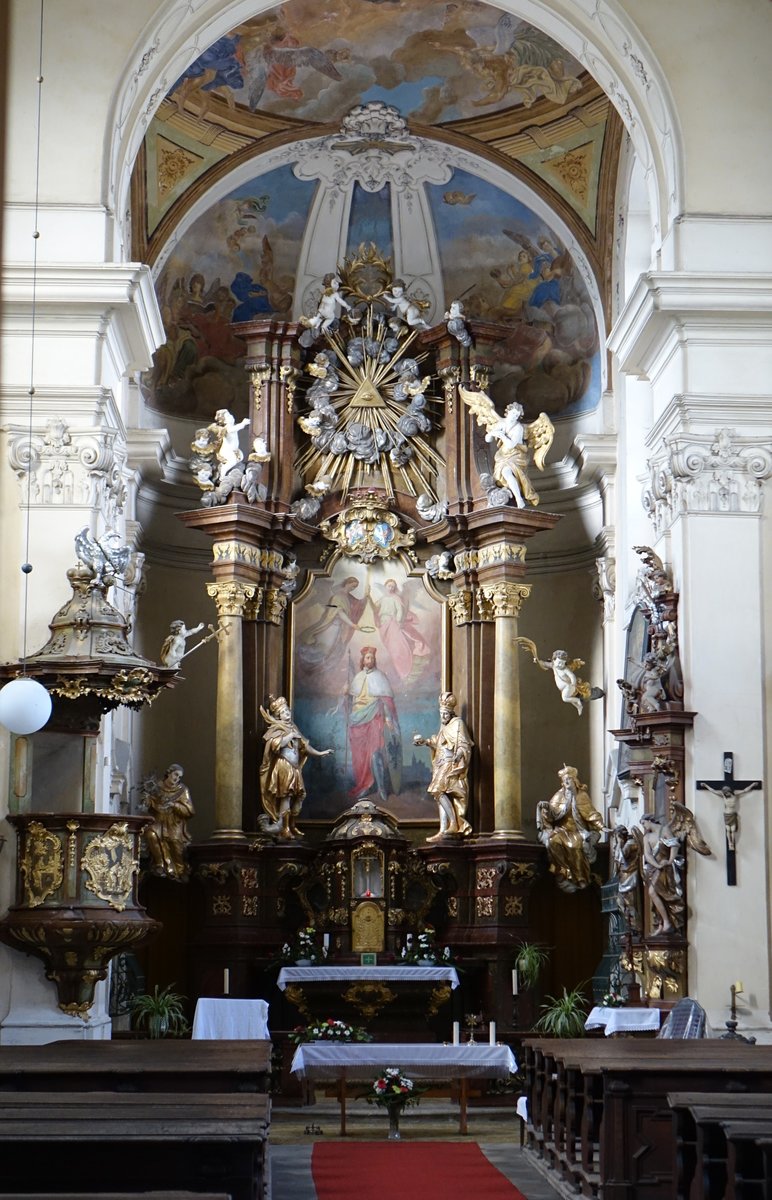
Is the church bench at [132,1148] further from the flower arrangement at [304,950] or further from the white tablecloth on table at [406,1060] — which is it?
the flower arrangement at [304,950]

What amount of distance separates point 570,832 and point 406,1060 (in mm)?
5274

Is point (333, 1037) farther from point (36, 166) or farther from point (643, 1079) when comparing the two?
point (36, 166)

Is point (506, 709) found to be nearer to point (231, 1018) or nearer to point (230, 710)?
point (230, 710)

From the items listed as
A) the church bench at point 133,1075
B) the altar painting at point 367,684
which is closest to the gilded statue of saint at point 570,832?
the altar painting at point 367,684

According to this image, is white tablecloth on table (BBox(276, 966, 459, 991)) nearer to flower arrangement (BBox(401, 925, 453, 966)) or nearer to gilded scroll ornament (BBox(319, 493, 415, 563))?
flower arrangement (BBox(401, 925, 453, 966))

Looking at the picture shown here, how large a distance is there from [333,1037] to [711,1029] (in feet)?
9.50

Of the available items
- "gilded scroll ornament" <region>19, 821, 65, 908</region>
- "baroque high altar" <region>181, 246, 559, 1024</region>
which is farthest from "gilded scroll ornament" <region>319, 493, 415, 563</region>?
"gilded scroll ornament" <region>19, 821, 65, 908</region>

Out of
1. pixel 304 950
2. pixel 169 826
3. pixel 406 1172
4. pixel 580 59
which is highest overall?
pixel 580 59

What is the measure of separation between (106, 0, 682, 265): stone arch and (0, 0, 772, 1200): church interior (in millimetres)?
46

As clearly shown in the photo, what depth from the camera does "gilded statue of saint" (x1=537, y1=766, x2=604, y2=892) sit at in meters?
17.2

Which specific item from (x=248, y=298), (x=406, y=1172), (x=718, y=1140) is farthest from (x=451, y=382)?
(x=718, y=1140)

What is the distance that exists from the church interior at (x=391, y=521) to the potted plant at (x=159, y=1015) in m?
0.12

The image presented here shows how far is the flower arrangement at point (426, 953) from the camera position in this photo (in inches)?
660

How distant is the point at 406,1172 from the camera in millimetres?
10781
